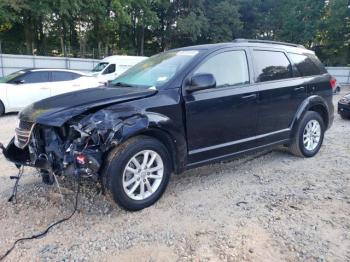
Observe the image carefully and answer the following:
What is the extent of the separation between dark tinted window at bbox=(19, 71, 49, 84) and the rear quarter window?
799cm

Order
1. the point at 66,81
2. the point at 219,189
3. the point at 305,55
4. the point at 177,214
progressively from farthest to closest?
the point at 66,81 → the point at 305,55 → the point at 219,189 → the point at 177,214

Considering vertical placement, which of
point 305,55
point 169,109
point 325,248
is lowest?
point 325,248

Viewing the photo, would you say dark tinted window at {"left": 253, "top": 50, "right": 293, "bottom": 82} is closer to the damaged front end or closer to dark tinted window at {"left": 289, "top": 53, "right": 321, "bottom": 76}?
dark tinted window at {"left": 289, "top": 53, "right": 321, "bottom": 76}

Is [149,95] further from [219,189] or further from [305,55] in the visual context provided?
[305,55]

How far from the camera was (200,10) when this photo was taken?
31188mm

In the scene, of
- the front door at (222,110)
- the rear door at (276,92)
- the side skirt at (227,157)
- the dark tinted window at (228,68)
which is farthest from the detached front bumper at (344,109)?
the dark tinted window at (228,68)

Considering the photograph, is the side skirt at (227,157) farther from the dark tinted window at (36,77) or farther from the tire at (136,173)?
the dark tinted window at (36,77)

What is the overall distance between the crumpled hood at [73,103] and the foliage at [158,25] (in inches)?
697

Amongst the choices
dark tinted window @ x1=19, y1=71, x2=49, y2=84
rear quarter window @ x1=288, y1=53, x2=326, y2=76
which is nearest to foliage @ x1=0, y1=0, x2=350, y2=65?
dark tinted window @ x1=19, y1=71, x2=49, y2=84

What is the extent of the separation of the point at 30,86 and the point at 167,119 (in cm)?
795

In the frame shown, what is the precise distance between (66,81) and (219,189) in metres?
8.22

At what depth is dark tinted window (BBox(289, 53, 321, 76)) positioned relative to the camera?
5.31 metres

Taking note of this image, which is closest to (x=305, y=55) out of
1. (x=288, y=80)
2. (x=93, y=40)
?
(x=288, y=80)

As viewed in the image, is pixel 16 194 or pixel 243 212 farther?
pixel 16 194
